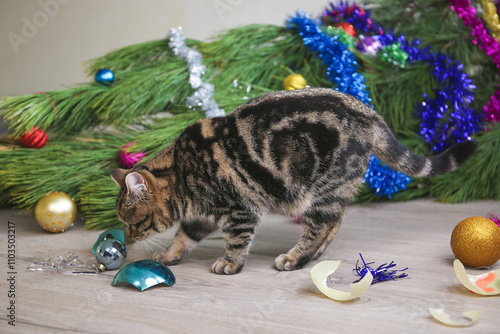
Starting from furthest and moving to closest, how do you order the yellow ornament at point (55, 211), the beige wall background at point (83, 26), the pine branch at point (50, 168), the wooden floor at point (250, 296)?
the beige wall background at point (83, 26) → the pine branch at point (50, 168) → the yellow ornament at point (55, 211) → the wooden floor at point (250, 296)

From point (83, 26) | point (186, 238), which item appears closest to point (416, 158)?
point (186, 238)

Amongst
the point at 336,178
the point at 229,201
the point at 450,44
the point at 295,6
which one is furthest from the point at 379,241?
the point at 295,6

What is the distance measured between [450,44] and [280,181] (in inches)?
42.7

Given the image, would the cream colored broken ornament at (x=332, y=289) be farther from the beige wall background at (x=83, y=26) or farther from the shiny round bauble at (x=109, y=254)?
the beige wall background at (x=83, y=26)

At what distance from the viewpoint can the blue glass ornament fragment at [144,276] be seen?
1.20 meters

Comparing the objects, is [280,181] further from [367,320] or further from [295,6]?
[295,6]

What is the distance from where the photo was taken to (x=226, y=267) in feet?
4.34

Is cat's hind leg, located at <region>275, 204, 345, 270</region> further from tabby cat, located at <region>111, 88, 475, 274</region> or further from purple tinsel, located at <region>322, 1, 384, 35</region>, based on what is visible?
purple tinsel, located at <region>322, 1, 384, 35</region>

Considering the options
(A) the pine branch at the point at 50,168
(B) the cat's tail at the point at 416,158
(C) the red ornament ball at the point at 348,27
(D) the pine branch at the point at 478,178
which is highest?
(C) the red ornament ball at the point at 348,27

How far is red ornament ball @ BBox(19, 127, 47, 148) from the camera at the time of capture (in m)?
1.83

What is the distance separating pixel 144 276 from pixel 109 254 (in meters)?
0.17

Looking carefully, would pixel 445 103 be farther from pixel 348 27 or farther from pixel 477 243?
pixel 477 243

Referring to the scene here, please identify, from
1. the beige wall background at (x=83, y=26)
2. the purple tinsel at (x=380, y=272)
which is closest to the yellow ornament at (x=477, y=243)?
the purple tinsel at (x=380, y=272)

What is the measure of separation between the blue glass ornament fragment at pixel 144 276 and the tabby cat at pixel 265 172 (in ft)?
0.51
